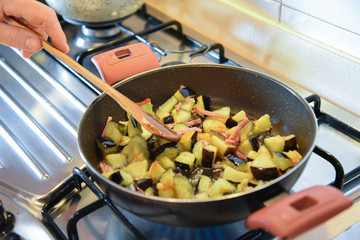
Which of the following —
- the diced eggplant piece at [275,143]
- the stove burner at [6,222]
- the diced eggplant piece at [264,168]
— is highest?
the diced eggplant piece at [264,168]

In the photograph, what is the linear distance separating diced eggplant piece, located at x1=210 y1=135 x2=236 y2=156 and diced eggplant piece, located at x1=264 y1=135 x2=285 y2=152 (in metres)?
0.07

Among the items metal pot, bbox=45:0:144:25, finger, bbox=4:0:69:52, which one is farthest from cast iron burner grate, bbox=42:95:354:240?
metal pot, bbox=45:0:144:25

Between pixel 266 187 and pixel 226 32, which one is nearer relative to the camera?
pixel 266 187

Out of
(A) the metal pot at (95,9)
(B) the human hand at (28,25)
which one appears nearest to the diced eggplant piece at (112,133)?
(B) the human hand at (28,25)

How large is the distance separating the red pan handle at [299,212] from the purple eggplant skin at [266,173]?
0.51ft

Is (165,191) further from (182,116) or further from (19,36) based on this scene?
(19,36)

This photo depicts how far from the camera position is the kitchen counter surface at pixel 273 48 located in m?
1.00

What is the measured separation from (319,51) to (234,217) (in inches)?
23.2

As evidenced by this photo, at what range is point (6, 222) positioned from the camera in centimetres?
76

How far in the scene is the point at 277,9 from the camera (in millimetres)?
1130

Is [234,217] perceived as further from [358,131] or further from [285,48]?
[285,48]

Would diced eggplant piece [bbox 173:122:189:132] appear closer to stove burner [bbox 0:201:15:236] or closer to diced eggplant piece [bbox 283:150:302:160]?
diced eggplant piece [bbox 283:150:302:160]

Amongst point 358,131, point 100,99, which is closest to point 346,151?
point 358,131

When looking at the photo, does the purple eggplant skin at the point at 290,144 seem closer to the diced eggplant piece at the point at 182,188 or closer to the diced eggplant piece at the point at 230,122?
the diced eggplant piece at the point at 230,122
